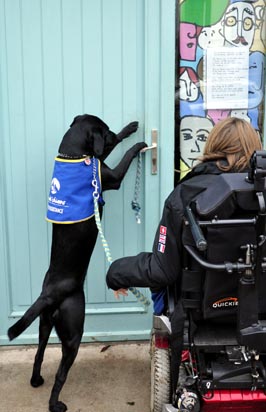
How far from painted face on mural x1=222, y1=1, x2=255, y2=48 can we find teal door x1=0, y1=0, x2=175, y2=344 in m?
0.38

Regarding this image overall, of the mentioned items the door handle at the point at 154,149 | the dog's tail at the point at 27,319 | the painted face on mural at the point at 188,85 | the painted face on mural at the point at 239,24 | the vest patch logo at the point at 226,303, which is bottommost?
the dog's tail at the point at 27,319

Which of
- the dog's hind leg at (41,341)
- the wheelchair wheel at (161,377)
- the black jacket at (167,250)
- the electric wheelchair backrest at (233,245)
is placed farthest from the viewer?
the dog's hind leg at (41,341)

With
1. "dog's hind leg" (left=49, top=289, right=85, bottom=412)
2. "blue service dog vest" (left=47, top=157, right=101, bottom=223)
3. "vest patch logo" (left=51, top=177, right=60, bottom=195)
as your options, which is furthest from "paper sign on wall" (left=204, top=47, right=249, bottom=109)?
"dog's hind leg" (left=49, top=289, right=85, bottom=412)

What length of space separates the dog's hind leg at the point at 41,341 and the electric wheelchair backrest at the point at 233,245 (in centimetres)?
117

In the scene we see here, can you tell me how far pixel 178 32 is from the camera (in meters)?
3.38

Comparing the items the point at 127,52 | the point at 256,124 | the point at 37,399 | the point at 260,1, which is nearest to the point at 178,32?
the point at 127,52

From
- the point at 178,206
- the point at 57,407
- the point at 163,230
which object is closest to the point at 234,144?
the point at 178,206

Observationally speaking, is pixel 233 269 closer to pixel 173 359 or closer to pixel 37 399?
pixel 173 359

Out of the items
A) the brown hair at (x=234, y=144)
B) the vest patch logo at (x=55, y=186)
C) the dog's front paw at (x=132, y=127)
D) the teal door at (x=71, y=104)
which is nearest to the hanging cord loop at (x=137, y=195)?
the teal door at (x=71, y=104)

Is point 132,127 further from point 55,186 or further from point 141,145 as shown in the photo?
point 55,186

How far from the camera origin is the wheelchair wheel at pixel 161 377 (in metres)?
2.49

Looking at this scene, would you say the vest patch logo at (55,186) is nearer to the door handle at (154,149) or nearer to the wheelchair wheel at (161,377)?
the door handle at (154,149)

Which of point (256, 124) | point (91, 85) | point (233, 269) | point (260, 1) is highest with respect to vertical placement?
point (260, 1)

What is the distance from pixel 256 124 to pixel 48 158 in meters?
1.45
